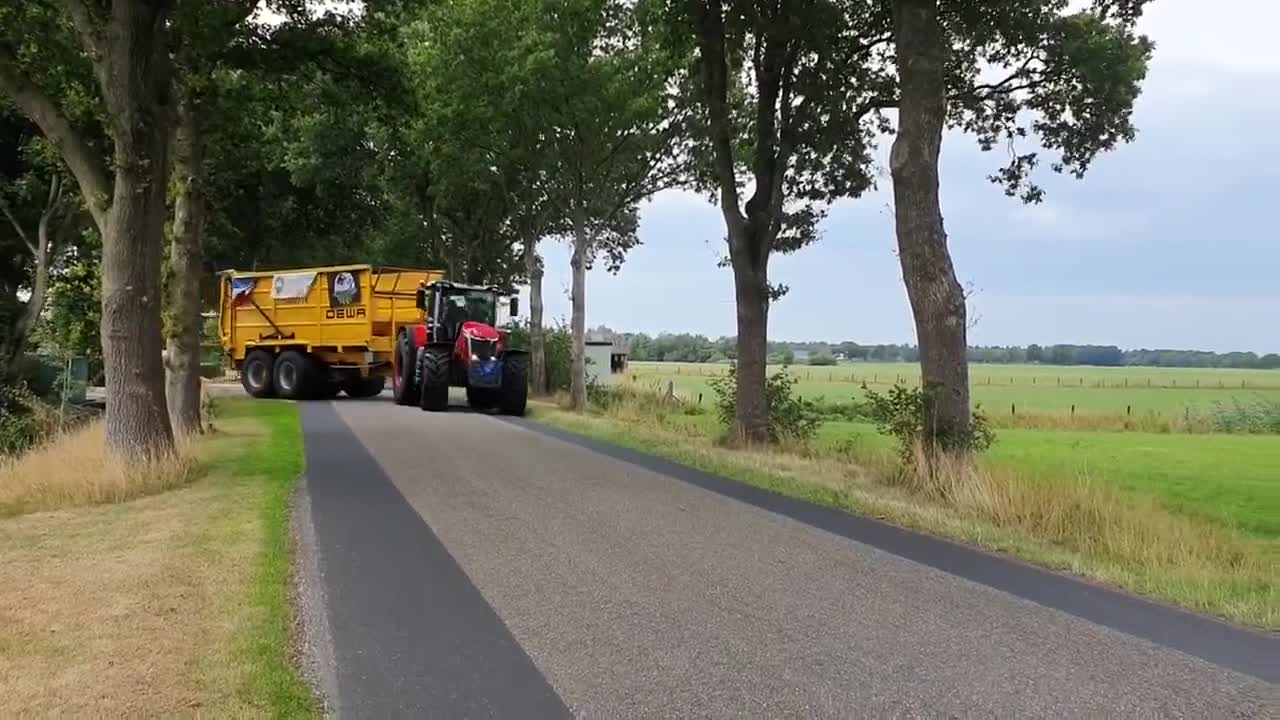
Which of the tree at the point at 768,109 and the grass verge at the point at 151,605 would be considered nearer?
the grass verge at the point at 151,605

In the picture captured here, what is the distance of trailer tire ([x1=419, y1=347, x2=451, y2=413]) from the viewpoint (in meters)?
24.3

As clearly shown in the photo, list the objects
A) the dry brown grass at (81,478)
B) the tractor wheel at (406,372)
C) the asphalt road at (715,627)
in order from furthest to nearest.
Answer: the tractor wheel at (406,372)
the dry brown grass at (81,478)
the asphalt road at (715,627)

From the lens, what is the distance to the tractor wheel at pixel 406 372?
2580 centimetres

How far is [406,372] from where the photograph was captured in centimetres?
2586

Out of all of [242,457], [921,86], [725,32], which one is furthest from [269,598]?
[725,32]

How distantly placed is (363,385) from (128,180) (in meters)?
18.5

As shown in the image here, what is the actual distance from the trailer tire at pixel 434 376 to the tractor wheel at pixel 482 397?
63 centimetres

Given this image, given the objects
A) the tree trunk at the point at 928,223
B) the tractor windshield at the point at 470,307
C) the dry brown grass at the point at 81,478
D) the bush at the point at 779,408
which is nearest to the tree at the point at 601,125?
the tractor windshield at the point at 470,307

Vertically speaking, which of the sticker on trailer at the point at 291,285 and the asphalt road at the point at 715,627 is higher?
the sticker on trailer at the point at 291,285

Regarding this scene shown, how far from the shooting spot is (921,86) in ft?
42.6

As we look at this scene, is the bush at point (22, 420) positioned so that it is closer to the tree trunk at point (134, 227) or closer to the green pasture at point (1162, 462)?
the tree trunk at point (134, 227)

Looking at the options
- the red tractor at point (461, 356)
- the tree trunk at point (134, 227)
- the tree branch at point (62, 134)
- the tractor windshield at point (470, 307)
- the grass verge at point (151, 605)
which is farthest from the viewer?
the tractor windshield at point (470, 307)

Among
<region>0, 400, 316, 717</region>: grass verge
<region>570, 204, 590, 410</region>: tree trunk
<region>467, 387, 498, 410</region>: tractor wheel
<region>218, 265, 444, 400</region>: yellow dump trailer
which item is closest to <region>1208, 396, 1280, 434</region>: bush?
<region>570, 204, 590, 410</region>: tree trunk

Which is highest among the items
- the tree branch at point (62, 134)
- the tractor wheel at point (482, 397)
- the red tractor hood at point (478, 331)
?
the tree branch at point (62, 134)
